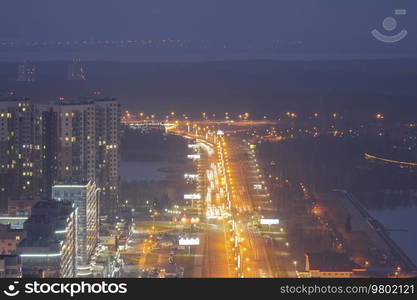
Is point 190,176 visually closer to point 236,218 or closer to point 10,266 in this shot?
point 236,218

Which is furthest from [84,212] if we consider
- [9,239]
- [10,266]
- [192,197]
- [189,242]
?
[192,197]

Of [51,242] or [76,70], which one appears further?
[76,70]

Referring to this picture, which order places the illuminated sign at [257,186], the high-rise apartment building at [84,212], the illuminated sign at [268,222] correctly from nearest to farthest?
the high-rise apartment building at [84,212] → the illuminated sign at [268,222] → the illuminated sign at [257,186]

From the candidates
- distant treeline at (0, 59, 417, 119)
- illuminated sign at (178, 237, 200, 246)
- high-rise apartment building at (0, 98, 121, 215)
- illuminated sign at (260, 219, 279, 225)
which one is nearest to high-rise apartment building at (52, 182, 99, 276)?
illuminated sign at (178, 237, 200, 246)

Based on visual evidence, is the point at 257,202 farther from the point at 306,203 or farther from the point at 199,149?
the point at 199,149

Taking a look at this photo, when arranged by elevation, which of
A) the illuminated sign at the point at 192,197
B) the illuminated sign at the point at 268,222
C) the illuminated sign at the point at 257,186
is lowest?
the illuminated sign at the point at 268,222

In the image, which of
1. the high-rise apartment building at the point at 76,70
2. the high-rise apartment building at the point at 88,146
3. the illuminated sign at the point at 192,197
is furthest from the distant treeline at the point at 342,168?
the high-rise apartment building at the point at 88,146

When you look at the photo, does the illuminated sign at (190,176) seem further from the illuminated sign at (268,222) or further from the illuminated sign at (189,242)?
the illuminated sign at (189,242)

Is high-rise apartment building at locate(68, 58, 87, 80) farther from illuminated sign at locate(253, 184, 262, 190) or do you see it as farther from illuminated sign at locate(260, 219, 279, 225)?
illuminated sign at locate(260, 219, 279, 225)

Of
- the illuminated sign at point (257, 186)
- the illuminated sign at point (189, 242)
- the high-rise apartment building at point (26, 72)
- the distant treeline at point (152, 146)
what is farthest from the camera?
the distant treeline at point (152, 146)

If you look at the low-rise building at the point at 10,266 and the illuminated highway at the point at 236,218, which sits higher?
the low-rise building at the point at 10,266

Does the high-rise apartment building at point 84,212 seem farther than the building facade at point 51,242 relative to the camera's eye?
Yes
